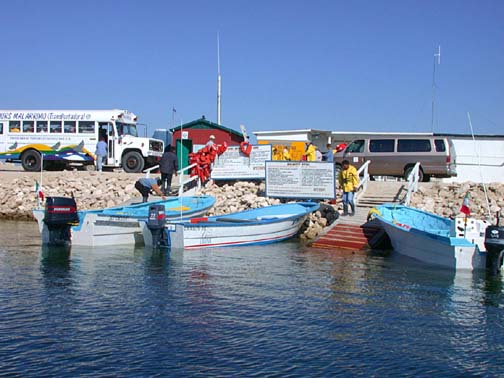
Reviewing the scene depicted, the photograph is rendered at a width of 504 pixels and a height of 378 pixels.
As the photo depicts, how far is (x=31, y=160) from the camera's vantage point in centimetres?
2773

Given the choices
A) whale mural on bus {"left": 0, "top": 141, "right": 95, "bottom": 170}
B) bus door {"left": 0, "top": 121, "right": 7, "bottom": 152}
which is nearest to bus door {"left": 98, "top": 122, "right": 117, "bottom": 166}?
whale mural on bus {"left": 0, "top": 141, "right": 95, "bottom": 170}

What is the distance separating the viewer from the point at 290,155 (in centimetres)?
2342

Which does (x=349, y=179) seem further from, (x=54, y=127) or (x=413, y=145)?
(x=54, y=127)

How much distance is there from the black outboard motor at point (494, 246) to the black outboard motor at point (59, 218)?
1009 cm

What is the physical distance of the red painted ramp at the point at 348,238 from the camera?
1736 cm

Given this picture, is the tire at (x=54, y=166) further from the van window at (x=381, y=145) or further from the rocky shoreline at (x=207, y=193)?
the van window at (x=381, y=145)

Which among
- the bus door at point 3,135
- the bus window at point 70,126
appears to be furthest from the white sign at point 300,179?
the bus door at point 3,135

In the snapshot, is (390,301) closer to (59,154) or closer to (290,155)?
(290,155)

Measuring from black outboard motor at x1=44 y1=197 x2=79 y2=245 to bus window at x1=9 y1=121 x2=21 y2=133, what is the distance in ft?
43.9

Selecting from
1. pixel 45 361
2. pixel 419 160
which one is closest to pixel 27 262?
pixel 45 361

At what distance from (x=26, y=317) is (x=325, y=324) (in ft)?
14.9

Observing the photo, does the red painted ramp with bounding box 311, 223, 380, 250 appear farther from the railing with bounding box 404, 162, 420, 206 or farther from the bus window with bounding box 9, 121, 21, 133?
the bus window with bounding box 9, 121, 21, 133

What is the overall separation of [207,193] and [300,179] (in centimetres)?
397

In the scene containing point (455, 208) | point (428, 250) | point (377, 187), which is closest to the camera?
Result: point (428, 250)
